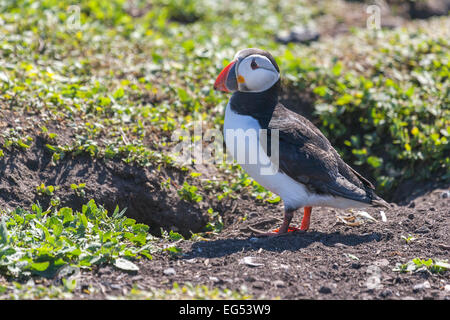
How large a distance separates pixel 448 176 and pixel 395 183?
0.53 metres

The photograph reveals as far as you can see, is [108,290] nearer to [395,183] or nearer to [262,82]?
[262,82]

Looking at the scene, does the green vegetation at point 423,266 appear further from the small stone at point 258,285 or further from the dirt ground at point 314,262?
the small stone at point 258,285

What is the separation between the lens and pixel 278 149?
465 centimetres

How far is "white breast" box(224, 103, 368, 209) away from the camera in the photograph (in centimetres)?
465

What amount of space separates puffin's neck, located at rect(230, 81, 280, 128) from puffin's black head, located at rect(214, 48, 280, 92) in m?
0.04

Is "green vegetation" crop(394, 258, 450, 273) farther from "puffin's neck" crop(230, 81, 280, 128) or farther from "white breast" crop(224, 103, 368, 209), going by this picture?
"puffin's neck" crop(230, 81, 280, 128)

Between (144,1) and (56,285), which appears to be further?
(144,1)

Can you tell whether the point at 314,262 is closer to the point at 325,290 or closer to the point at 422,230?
the point at 325,290

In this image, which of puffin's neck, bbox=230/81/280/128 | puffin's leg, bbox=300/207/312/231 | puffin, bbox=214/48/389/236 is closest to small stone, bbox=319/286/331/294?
puffin, bbox=214/48/389/236

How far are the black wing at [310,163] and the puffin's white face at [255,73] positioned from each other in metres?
0.28

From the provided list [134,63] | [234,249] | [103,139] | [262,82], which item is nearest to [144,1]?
[134,63]

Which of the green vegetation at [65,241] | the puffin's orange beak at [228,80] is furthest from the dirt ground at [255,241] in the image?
the puffin's orange beak at [228,80]

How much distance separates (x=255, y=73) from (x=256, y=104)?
25 centimetres

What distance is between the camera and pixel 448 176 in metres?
5.82
